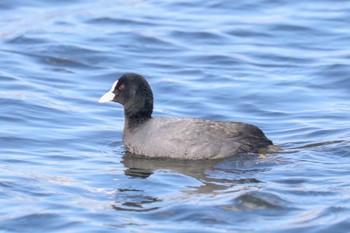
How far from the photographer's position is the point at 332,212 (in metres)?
9.96

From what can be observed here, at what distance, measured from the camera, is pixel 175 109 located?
15492 mm

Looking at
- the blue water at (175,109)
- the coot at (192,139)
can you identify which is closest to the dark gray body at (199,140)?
the coot at (192,139)

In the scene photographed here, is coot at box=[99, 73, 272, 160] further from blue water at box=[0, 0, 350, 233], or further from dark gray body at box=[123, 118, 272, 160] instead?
blue water at box=[0, 0, 350, 233]

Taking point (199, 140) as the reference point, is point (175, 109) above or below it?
below

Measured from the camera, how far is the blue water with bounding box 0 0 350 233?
33.3 ft

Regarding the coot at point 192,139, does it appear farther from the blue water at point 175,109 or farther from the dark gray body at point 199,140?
the blue water at point 175,109

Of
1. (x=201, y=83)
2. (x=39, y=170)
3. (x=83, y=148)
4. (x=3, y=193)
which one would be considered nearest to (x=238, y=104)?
(x=201, y=83)

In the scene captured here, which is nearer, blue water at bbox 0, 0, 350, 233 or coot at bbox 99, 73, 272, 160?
blue water at bbox 0, 0, 350, 233

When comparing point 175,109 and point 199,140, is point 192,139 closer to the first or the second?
point 199,140

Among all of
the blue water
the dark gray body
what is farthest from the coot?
the blue water

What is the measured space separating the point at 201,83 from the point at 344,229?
7.73 m

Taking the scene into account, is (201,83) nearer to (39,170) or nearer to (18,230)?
(39,170)

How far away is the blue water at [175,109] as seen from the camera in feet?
33.3

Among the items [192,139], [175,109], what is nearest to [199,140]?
[192,139]
